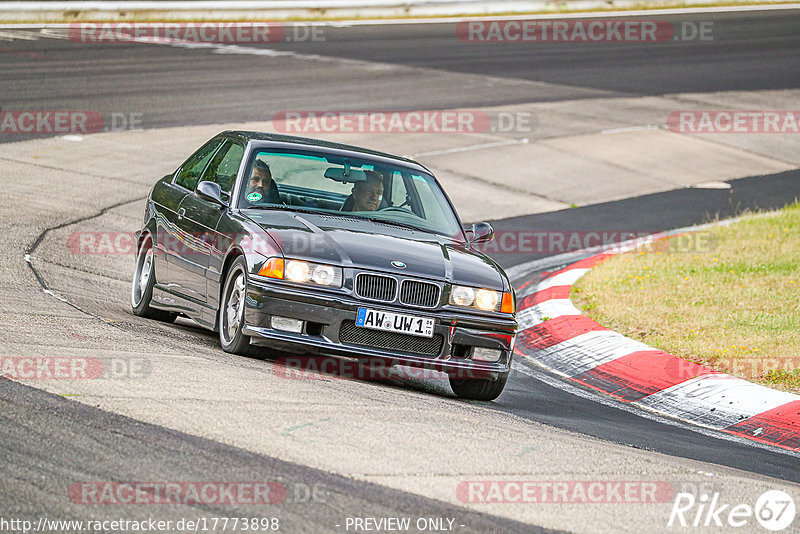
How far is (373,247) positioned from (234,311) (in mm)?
991

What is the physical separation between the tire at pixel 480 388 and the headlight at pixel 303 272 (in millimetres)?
1143

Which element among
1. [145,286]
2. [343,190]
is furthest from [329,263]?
[145,286]

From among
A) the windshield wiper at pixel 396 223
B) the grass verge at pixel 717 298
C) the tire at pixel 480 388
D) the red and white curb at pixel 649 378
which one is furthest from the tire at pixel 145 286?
the grass verge at pixel 717 298

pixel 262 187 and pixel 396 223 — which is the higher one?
pixel 262 187

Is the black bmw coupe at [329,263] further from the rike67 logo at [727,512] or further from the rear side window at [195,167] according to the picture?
the rike67 logo at [727,512]

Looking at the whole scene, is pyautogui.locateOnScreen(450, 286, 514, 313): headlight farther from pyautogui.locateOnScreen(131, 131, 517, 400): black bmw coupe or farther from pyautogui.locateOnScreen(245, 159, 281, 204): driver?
pyautogui.locateOnScreen(245, 159, 281, 204): driver

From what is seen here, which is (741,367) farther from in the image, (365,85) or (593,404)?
(365,85)

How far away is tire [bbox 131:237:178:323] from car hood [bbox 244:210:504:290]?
4.74 ft

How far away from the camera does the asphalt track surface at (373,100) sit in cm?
489

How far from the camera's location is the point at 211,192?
8430mm

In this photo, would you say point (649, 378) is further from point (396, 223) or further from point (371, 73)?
point (371, 73)

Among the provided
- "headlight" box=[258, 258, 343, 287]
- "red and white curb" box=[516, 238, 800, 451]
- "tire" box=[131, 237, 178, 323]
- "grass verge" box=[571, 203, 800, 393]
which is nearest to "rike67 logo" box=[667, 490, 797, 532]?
"red and white curb" box=[516, 238, 800, 451]

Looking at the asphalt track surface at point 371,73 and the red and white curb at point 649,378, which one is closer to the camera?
the red and white curb at point 649,378

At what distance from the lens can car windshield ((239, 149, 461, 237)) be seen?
8469 mm
